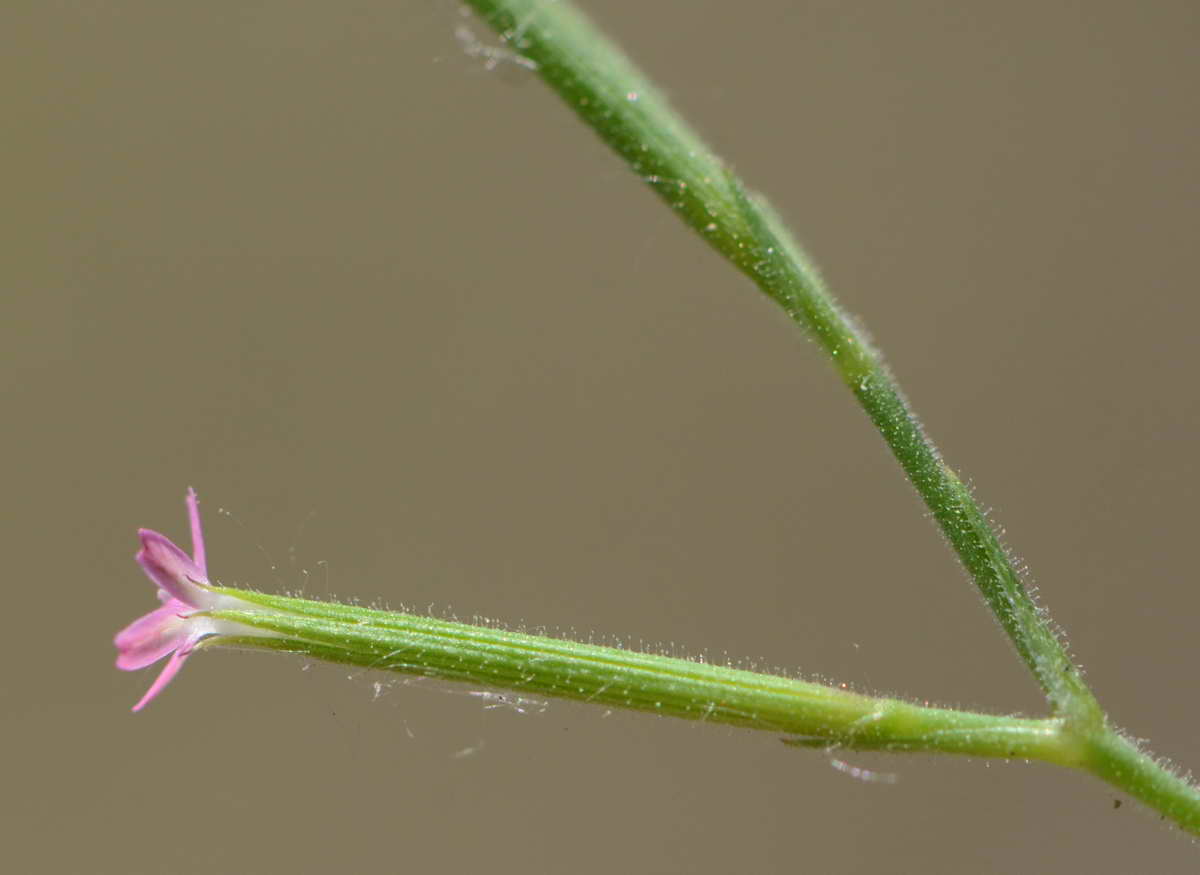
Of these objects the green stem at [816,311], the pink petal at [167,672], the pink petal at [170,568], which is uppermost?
the green stem at [816,311]

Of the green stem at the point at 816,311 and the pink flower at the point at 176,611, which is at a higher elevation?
the green stem at the point at 816,311

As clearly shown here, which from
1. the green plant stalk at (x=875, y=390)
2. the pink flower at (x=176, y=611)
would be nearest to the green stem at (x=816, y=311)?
the green plant stalk at (x=875, y=390)

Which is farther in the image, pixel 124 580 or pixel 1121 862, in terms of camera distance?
pixel 124 580

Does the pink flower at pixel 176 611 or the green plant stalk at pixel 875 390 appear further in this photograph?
the pink flower at pixel 176 611

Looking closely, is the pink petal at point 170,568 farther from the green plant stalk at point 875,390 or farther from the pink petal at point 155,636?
the green plant stalk at point 875,390

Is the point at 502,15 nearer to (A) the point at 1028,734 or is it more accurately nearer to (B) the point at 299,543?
(A) the point at 1028,734

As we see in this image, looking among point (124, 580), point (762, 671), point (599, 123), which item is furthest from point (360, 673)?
point (124, 580)

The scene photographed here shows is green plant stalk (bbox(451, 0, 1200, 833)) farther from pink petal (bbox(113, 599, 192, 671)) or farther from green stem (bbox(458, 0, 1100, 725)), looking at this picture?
pink petal (bbox(113, 599, 192, 671))
